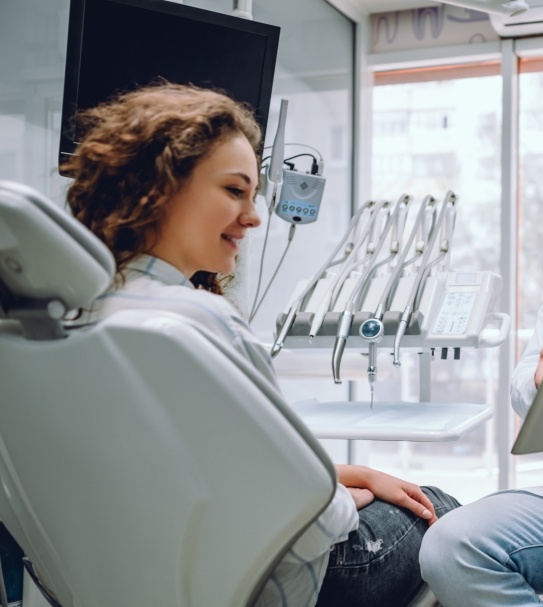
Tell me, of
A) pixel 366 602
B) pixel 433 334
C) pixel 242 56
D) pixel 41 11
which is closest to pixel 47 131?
pixel 41 11

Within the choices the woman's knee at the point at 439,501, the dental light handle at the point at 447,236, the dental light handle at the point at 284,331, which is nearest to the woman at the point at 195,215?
the woman's knee at the point at 439,501

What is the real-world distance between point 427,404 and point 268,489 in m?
1.37

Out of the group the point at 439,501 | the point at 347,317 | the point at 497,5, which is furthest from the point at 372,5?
the point at 439,501

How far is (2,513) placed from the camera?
109cm

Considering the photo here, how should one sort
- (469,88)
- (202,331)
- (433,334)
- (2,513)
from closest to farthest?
1. (202,331)
2. (2,513)
3. (433,334)
4. (469,88)

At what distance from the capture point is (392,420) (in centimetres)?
197

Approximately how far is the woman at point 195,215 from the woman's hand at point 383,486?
0.06m

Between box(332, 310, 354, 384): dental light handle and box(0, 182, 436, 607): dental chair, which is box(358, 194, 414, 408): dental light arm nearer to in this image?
box(332, 310, 354, 384): dental light handle

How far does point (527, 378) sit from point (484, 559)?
1.54 feet

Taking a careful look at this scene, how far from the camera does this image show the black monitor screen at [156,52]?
2102 millimetres

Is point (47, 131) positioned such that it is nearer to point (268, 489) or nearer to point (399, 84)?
point (268, 489)

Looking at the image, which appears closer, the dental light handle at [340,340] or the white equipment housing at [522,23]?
the dental light handle at [340,340]

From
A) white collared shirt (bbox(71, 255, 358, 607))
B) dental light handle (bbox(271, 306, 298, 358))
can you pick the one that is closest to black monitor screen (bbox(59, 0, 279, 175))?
dental light handle (bbox(271, 306, 298, 358))

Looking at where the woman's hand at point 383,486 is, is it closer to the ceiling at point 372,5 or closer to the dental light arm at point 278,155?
the dental light arm at point 278,155
